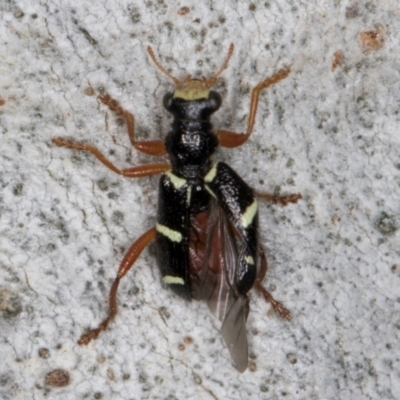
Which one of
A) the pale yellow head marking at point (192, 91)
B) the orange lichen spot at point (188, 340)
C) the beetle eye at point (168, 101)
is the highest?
the pale yellow head marking at point (192, 91)

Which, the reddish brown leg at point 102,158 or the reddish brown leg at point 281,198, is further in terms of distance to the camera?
the reddish brown leg at point 281,198

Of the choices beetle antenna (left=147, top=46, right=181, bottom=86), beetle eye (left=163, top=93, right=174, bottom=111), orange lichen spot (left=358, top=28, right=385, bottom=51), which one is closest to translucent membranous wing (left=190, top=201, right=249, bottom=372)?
beetle eye (left=163, top=93, right=174, bottom=111)

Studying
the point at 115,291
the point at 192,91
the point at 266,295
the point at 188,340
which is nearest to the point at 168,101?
the point at 192,91

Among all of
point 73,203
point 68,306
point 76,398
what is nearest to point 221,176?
point 73,203

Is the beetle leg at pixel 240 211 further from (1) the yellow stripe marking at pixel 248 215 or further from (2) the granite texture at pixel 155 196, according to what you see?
(2) the granite texture at pixel 155 196

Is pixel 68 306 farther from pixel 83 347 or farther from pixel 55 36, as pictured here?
pixel 55 36

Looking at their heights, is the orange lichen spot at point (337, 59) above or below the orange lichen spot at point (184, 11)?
below

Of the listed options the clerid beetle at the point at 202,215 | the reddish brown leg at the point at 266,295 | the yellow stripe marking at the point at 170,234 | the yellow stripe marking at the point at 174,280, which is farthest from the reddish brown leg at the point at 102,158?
the reddish brown leg at the point at 266,295
